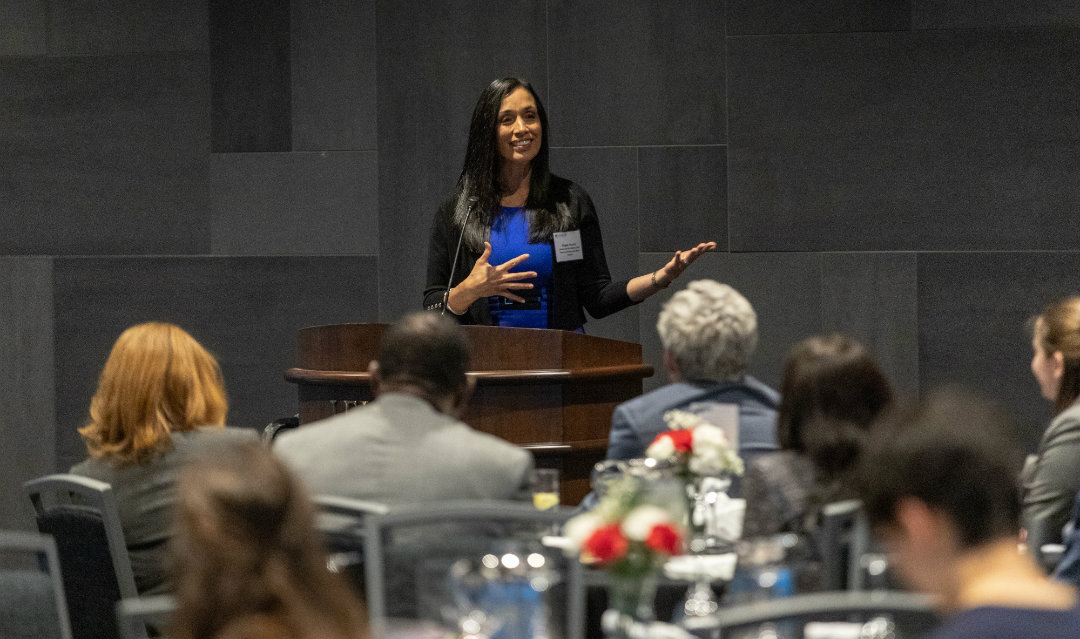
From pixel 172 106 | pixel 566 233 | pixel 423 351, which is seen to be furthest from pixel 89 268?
pixel 423 351

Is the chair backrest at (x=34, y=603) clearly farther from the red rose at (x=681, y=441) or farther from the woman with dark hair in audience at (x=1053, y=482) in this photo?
the woman with dark hair in audience at (x=1053, y=482)

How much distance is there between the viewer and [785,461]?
2480 millimetres

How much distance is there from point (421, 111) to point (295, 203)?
758 millimetres

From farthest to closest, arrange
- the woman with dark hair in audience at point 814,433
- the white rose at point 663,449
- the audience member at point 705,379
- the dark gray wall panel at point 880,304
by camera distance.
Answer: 1. the dark gray wall panel at point 880,304
2. the audience member at point 705,379
3. the white rose at point 663,449
4. the woman with dark hair in audience at point 814,433

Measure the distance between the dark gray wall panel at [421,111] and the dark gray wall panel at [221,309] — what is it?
10.5 inches

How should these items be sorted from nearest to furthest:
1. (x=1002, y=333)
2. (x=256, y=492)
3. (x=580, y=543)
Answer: (x=256, y=492) → (x=580, y=543) → (x=1002, y=333)

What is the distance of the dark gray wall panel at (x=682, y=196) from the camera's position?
5.96m

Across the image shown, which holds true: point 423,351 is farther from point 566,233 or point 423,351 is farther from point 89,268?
point 89,268

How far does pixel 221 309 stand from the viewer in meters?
6.19

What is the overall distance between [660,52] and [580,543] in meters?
4.40

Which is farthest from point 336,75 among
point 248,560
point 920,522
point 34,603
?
point 920,522

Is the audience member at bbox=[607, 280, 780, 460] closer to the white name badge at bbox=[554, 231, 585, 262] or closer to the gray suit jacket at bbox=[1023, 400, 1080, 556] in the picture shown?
the gray suit jacket at bbox=[1023, 400, 1080, 556]

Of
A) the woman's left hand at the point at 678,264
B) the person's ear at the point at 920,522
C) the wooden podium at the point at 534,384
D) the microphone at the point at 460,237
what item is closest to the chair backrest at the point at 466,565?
the person's ear at the point at 920,522

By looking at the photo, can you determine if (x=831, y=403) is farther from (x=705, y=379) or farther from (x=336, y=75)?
(x=336, y=75)
